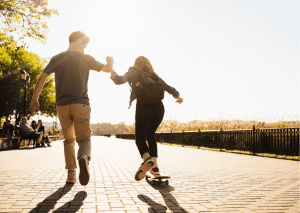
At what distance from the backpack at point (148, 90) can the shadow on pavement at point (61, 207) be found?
158 centimetres

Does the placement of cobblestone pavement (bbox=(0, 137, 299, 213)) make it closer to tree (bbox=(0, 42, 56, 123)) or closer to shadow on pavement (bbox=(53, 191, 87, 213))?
shadow on pavement (bbox=(53, 191, 87, 213))

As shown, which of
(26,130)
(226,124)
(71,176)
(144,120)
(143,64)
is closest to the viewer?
(71,176)

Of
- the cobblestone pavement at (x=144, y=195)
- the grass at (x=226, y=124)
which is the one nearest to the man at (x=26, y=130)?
the cobblestone pavement at (x=144, y=195)

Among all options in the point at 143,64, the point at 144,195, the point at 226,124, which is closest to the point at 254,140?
the point at 226,124

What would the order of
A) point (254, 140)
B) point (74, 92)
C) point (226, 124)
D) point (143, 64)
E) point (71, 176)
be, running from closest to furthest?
point (74, 92) → point (71, 176) → point (143, 64) → point (254, 140) → point (226, 124)

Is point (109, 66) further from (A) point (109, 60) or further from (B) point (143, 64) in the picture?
(B) point (143, 64)

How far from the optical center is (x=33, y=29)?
1677 centimetres

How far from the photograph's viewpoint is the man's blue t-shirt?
12.5 feet

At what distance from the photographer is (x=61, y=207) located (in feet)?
10.3

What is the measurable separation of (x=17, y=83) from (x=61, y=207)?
1326 inches

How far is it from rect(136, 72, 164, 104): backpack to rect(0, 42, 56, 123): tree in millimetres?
26928

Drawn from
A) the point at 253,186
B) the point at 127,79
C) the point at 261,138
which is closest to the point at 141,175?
the point at 127,79

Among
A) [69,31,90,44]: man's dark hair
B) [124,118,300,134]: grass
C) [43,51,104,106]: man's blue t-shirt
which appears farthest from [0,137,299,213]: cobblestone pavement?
[124,118,300,134]: grass

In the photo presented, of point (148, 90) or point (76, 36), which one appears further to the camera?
point (148, 90)
